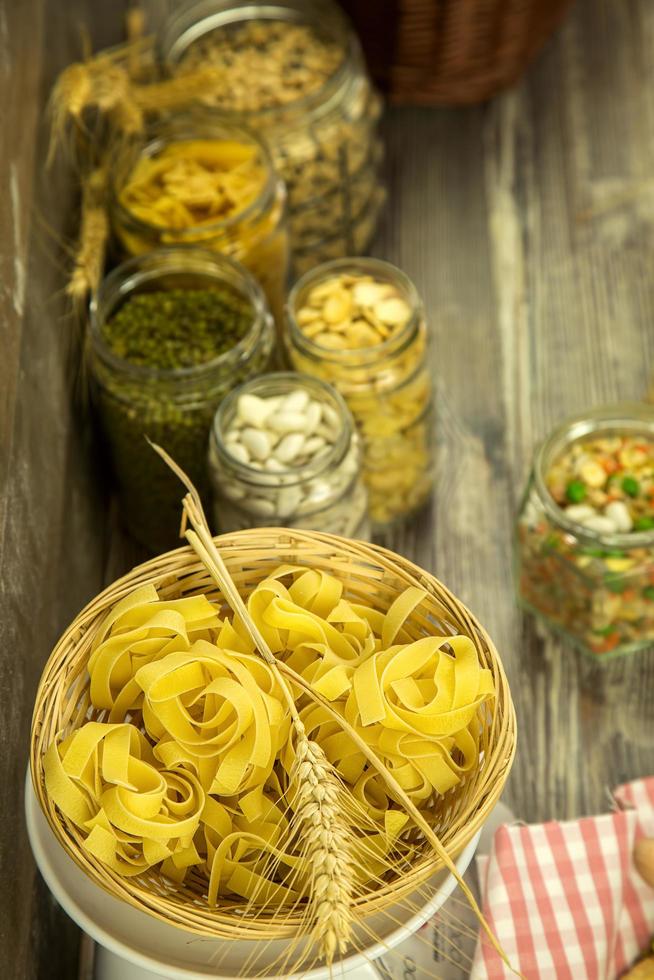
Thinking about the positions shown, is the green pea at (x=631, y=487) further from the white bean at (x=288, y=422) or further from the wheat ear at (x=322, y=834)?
the wheat ear at (x=322, y=834)

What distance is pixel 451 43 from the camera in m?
1.65

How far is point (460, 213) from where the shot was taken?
1689 mm

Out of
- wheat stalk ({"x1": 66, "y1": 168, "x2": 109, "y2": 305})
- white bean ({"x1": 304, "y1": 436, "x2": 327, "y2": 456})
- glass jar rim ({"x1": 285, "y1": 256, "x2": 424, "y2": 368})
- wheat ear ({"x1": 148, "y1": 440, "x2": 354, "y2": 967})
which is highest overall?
wheat stalk ({"x1": 66, "y1": 168, "x2": 109, "y2": 305})

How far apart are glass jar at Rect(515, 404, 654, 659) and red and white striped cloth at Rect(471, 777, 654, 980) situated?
20 cm

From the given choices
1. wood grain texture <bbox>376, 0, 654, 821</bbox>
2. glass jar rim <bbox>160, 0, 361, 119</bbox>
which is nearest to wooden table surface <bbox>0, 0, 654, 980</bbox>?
wood grain texture <bbox>376, 0, 654, 821</bbox>

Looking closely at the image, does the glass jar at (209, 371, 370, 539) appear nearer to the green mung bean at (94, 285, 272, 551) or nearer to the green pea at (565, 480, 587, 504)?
the green mung bean at (94, 285, 272, 551)

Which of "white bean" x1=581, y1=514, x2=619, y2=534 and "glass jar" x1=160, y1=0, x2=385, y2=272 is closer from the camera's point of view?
"white bean" x1=581, y1=514, x2=619, y2=534

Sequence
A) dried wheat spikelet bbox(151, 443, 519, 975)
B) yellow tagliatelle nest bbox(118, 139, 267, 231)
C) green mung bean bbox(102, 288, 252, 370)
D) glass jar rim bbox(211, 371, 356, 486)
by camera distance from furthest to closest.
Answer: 1. yellow tagliatelle nest bbox(118, 139, 267, 231)
2. green mung bean bbox(102, 288, 252, 370)
3. glass jar rim bbox(211, 371, 356, 486)
4. dried wheat spikelet bbox(151, 443, 519, 975)

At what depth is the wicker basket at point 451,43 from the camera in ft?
5.24

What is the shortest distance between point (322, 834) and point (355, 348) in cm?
60

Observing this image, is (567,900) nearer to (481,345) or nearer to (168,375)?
(168,375)

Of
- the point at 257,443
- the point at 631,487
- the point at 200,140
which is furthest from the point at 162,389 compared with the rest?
the point at 631,487

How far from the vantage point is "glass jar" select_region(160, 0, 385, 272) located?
1430 millimetres

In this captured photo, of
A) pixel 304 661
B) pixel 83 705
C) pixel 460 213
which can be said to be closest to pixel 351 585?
pixel 304 661
